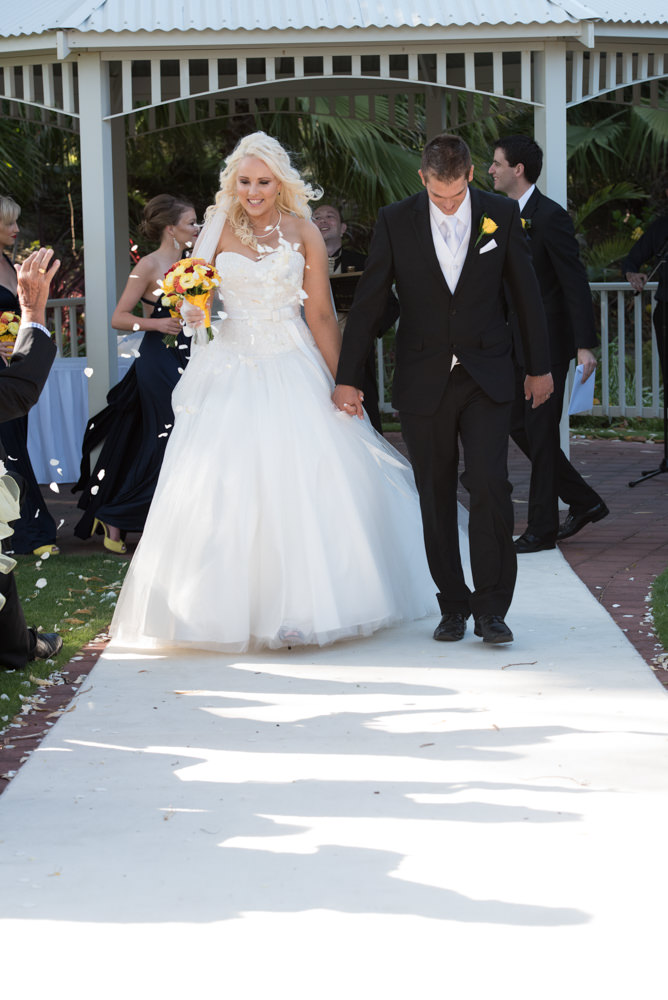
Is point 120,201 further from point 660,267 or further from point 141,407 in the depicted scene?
point 660,267

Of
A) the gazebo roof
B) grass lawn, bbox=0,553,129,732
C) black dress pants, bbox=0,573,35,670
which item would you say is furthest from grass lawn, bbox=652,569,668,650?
the gazebo roof

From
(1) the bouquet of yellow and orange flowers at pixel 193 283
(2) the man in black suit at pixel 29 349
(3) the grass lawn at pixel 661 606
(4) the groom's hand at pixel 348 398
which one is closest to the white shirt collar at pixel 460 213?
(4) the groom's hand at pixel 348 398

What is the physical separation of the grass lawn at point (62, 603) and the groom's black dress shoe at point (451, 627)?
1605 mm

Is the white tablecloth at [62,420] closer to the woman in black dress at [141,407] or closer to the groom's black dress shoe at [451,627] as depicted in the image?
the woman in black dress at [141,407]

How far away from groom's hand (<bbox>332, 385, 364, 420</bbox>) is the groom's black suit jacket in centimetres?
19

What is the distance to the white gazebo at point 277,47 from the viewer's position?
342 inches

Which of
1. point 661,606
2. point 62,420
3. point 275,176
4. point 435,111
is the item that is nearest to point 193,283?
point 275,176

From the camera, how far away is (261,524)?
Answer: 575 cm

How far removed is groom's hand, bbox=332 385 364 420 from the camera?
591 cm

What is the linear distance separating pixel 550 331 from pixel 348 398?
85.0 inches

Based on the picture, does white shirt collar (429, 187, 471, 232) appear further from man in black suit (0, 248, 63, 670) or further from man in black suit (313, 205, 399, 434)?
man in black suit (313, 205, 399, 434)

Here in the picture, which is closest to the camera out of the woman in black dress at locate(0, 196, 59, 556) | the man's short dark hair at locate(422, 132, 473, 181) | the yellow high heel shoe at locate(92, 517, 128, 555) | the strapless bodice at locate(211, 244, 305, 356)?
the man's short dark hair at locate(422, 132, 473, 181)

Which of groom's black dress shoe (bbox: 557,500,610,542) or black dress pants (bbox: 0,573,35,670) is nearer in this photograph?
black dress pants (bbox: 0,573,35,670)

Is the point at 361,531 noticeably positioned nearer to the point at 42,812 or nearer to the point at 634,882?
the point at 42,812
